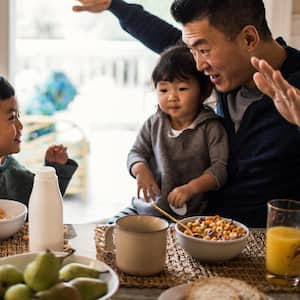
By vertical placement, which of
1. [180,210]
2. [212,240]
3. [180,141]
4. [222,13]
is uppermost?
[222,13]

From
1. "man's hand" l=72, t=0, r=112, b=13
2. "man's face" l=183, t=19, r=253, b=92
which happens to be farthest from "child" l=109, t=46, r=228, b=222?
"man's hand" l=72, t=0, r=112, b=13

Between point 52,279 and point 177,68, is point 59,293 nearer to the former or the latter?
point 52,279

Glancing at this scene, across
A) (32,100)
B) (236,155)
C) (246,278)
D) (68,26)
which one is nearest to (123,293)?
(246,278)

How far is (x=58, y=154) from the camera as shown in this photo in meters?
1.98

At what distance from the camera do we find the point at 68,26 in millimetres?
4973

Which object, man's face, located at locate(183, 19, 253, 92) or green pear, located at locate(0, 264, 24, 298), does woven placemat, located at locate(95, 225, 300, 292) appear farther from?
man's face, located at locate(183, 19, 253, 92)

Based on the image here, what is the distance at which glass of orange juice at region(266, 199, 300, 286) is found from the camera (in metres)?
1.32

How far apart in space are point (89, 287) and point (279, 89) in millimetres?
733

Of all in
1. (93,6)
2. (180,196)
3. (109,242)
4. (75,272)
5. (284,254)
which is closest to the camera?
(75,272)

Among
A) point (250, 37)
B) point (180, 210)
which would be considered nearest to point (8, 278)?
point (180, 210)

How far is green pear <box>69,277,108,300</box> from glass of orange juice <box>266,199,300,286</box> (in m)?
0.44

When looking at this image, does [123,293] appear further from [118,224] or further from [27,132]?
[27,132]

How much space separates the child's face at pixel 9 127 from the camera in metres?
1.82

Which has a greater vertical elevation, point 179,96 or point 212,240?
point 179,96
